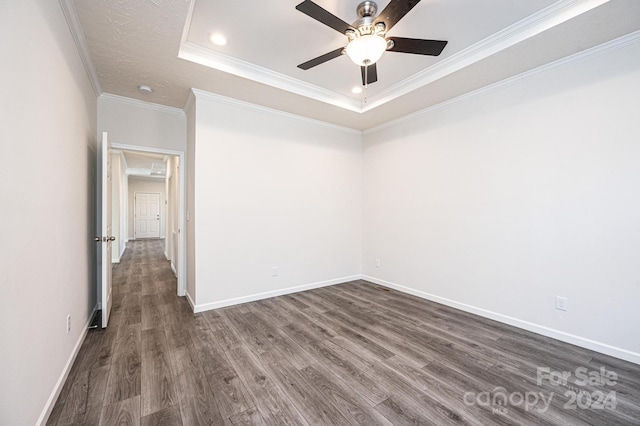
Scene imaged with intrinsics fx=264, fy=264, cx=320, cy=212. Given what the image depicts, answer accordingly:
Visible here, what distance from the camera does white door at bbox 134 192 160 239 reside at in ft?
36.8

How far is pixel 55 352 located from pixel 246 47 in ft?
9.44

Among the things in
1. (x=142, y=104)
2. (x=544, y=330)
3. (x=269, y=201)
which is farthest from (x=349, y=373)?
(x=142, y=104)

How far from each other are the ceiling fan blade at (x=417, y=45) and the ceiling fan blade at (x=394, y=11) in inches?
6.4

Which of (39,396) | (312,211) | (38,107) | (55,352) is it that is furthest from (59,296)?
(312,211)

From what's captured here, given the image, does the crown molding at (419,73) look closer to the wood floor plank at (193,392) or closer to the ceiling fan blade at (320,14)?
the ceiling fan blade at (320,14)

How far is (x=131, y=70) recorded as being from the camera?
2715 millimetres

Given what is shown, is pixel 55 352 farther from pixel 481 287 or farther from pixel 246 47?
pixel 481 287

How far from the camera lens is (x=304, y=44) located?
8.38 ft

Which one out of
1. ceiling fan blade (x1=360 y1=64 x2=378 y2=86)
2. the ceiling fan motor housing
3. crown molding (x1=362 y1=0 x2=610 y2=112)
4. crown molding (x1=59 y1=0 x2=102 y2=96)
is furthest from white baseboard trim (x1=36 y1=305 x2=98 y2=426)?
crown molding (x1=362 y1=0 x2=610 y2=112)

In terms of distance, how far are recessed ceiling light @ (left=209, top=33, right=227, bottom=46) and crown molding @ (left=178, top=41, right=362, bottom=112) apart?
0.15 metres

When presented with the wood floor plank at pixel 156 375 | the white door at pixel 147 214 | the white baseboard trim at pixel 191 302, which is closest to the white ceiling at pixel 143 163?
the white door at pixel 147 214

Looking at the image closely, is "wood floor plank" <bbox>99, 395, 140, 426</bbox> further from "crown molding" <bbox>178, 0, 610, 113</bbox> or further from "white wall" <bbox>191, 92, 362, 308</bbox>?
"crown molding" <bbox>178, 0, 610, 113</bbox>

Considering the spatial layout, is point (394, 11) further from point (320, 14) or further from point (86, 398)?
point (86, 398)

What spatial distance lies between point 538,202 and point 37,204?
4032 mm
